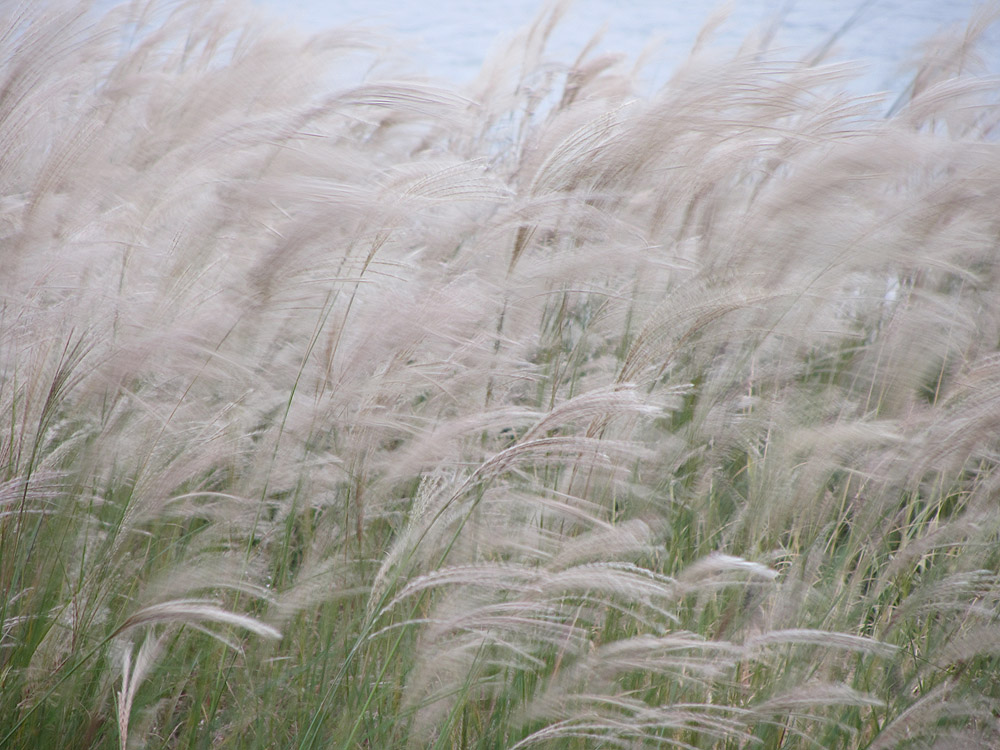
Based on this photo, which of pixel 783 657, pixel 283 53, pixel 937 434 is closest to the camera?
pixel 937 434

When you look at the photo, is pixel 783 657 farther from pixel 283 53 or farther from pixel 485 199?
pixel 283 53

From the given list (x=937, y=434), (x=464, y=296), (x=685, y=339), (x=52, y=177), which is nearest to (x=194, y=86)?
(x=52, y=177)

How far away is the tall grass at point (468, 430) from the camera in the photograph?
3.90ft

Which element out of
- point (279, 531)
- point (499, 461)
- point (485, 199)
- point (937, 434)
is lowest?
point (279, 531)

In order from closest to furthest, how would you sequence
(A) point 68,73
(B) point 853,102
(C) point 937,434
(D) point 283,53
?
(C) point 937,434 → (B) point 853,102 → (A) point 68,73 → (D) point 283,53

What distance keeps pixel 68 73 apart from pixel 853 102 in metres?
1.61

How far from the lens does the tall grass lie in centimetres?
119

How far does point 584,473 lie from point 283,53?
141cm

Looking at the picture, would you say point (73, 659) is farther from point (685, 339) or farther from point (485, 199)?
point (685, 339)

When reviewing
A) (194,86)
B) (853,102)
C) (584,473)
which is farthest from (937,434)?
(194,86)

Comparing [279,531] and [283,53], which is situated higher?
[283,53]

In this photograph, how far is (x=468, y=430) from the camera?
3.80 feet

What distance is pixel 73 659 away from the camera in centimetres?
115

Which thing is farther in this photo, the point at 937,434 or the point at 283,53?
the point at 283,53
